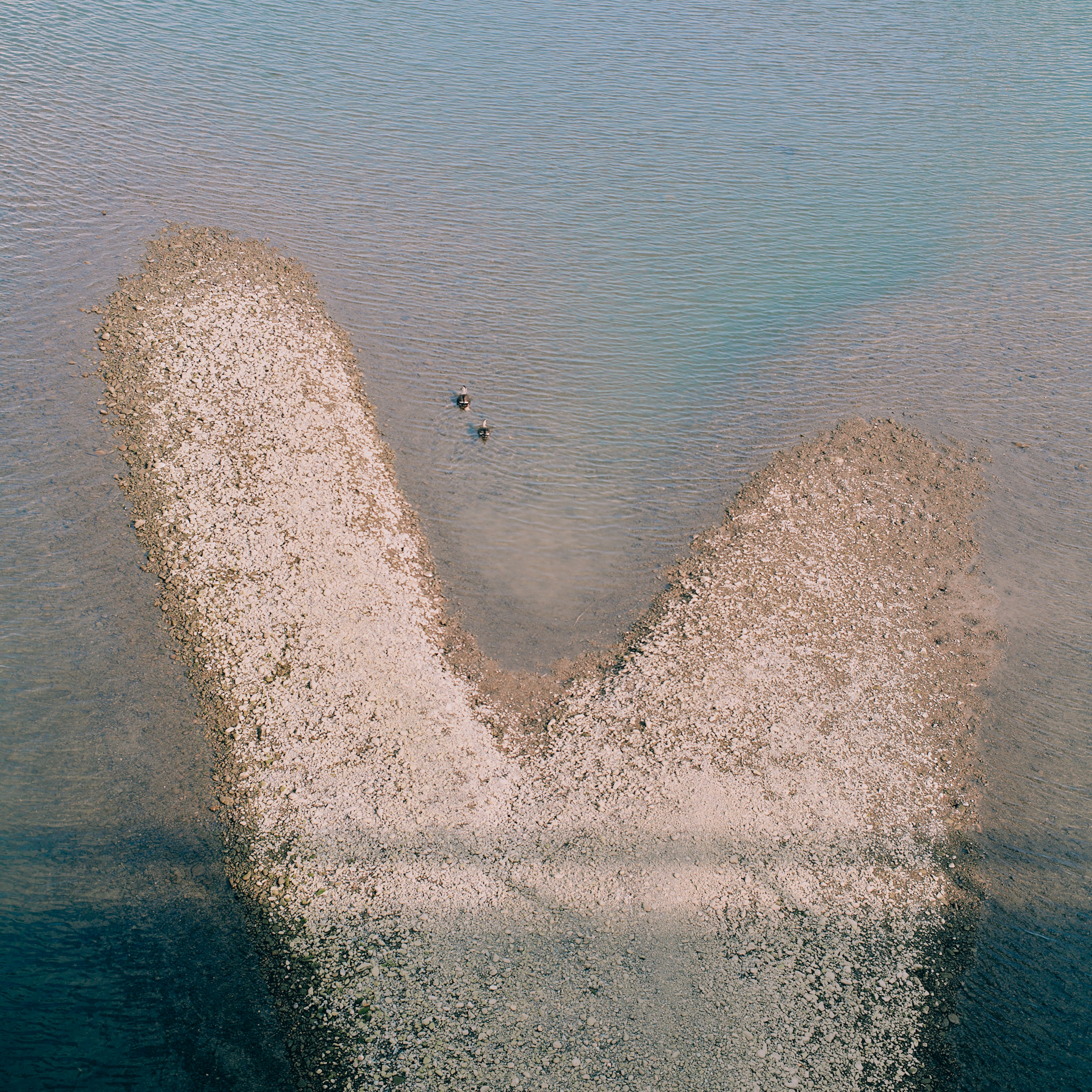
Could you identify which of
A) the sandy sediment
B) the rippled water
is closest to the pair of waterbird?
the rippled water

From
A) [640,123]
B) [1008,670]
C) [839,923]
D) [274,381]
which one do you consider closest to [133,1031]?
[839,923]

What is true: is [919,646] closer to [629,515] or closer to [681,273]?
[629,515]

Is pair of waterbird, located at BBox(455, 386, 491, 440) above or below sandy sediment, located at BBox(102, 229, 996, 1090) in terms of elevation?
above

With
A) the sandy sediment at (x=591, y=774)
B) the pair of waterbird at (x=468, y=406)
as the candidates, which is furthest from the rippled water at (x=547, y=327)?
the sandy sediment at (x=591, y=774)

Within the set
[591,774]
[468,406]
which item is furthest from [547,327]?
[591,774]

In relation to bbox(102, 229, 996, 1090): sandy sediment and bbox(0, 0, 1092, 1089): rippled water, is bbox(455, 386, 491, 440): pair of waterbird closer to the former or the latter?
bbox(0, 0, 1092, 1089): rippled water
